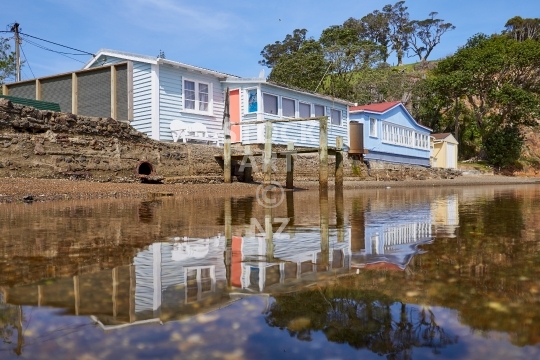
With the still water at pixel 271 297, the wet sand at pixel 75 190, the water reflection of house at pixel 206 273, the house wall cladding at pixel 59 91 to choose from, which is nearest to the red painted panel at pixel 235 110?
the house wall cladding at pixel 59 91

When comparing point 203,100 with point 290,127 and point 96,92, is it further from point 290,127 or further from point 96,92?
point 290,127

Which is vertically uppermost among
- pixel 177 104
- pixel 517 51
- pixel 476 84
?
pixel 517 51

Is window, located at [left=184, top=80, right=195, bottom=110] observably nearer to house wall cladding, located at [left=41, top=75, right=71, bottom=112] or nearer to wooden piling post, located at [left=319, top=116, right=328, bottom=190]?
house wall cladding, located at [left=41, top=75, right=71, bottom=112]

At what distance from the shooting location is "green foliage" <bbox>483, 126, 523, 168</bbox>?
40375 millimetres

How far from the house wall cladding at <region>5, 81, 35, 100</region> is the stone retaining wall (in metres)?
9.91

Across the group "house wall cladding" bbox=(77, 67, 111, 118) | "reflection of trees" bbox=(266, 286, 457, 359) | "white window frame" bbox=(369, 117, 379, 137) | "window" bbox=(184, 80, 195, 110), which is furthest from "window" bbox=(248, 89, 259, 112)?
"reflection of trees" bbox=(266, 286, 457, 359)

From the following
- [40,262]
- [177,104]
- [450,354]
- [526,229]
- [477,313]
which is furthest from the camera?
[177,104]

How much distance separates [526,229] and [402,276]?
9.53ft

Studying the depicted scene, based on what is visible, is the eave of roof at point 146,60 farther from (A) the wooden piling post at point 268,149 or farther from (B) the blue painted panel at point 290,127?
(A) the wooden piling post at point 268,149

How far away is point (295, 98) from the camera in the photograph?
2416 cm

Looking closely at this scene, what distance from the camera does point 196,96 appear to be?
66.9ft

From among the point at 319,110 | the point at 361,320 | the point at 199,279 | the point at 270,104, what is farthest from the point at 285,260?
the point at 319,110

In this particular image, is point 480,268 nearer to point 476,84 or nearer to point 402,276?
point 402,276

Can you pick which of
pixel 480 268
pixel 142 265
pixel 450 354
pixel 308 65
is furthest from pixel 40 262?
pixel 308 65
